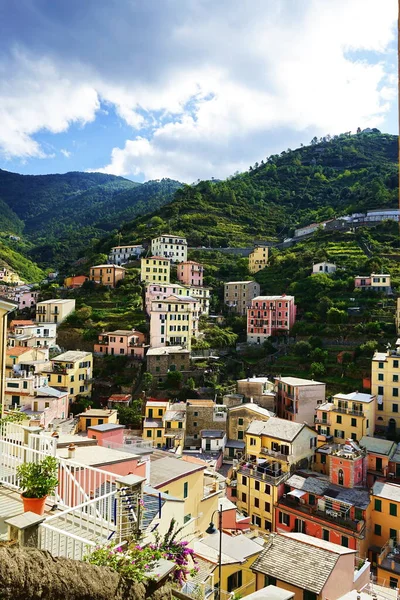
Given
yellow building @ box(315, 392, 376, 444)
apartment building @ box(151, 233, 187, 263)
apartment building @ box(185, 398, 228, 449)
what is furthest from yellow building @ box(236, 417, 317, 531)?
apartment building @ box(151, 233, 187, 263)

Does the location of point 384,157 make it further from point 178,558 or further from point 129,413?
point 178,558

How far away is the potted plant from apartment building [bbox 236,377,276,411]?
111ft

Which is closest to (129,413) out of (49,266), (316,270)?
(316,270)

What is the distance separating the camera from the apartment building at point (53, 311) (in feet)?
180

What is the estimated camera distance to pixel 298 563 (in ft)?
45.3

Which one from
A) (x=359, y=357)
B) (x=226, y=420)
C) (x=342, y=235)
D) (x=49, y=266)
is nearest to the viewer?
(x=226, y=420)

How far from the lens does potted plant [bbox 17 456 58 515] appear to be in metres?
5.89

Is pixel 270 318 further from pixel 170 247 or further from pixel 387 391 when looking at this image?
pixel 170 247

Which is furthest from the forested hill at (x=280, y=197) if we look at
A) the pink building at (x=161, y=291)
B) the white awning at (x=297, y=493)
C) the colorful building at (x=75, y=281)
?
the white awning at (x=297, y=493)

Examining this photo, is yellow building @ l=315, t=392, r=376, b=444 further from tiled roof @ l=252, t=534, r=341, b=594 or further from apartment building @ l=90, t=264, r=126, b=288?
apartment building @ l=90, t=264, r=126, b=288

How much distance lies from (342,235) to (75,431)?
59.6 meters

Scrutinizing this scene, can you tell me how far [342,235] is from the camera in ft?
248

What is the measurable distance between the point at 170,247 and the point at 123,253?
875 centimetres

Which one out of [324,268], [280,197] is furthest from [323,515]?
[280,197]
